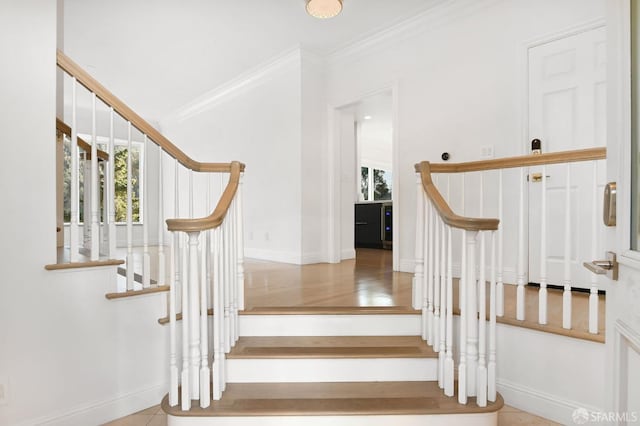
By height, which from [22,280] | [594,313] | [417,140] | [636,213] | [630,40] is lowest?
[594,313]

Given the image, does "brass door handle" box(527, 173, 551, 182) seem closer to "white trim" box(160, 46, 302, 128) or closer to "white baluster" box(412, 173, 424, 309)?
"white baluster" box(412, 173, 424, 309)

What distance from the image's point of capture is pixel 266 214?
5164 millimetres

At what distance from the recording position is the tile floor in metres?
1.92

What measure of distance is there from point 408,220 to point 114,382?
299 cm

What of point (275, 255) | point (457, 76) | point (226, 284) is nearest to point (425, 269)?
point (226, 284)

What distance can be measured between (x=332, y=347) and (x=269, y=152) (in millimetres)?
3479

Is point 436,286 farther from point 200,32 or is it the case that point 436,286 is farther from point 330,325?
point 200,32

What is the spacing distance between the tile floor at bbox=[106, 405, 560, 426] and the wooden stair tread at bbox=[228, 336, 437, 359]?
0.51 meters

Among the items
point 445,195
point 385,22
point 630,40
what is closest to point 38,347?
point 630,40

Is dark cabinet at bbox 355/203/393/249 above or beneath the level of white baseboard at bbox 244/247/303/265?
above

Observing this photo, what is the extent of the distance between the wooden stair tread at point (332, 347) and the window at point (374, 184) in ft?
23.0

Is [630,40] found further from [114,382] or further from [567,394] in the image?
[114,382]

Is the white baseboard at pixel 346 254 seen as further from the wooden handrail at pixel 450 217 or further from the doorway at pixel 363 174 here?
the wooden handrail at pixel 450 217

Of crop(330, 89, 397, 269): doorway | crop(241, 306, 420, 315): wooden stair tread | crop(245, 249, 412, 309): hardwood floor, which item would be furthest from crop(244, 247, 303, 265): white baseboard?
crop(241, 306, 420, 315): wooden stair tread
